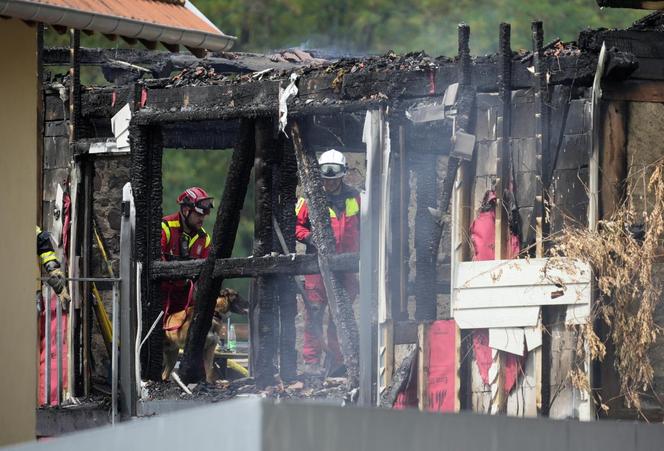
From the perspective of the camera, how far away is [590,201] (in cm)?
1168

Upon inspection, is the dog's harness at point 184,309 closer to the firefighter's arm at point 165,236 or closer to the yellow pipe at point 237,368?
the firefighter's arm at point 165,236

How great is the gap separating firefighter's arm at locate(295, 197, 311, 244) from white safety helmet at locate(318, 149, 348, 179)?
37 cm

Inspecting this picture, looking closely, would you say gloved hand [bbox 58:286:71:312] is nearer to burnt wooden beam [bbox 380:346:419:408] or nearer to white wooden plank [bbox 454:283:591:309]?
burnt wooden beam [bbox 380:346:419:408]

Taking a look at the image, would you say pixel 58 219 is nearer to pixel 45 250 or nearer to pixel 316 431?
pixel 45 250

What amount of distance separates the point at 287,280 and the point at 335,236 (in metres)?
0.89

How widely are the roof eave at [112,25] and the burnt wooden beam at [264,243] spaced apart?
3.97 metres

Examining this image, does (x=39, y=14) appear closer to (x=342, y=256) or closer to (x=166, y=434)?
(x=166, y=434)

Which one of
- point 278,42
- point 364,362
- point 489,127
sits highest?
point 278,42

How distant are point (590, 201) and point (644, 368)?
1.15 m

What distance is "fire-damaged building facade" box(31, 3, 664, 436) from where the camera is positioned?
462 inches

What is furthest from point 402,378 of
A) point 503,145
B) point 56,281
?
point 56,281

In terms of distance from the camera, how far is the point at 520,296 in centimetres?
1203

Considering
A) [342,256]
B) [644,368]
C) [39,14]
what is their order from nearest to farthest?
1. [39,14]
2. [644,368]
3. [342,256]

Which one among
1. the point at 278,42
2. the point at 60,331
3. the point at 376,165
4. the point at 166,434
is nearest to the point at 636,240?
the point at 376,165
